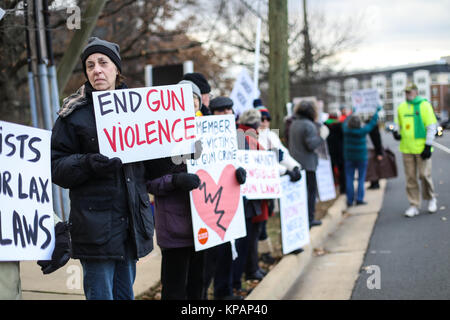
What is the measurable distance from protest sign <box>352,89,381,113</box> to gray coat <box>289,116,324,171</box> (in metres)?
3.62

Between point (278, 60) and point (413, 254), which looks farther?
point (278, 60)

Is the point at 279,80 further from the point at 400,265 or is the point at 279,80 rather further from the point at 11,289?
the point at 11,289

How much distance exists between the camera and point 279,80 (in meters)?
9.81

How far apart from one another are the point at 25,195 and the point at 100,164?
420mm

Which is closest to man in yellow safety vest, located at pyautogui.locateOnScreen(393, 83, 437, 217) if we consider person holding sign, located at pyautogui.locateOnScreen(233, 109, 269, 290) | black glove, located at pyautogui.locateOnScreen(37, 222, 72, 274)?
person holding sign, located at pyautogui.locateOnScreen(233, 109, 269, 290)

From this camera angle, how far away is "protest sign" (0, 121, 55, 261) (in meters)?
2.71

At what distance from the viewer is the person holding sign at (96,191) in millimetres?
3111

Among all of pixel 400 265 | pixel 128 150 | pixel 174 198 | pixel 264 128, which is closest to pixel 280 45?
pixel 264 128

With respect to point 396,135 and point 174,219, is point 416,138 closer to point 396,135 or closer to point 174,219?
point 396,135

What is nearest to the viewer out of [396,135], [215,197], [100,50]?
[100,50]

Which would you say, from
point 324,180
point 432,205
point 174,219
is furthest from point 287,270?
point 324,180

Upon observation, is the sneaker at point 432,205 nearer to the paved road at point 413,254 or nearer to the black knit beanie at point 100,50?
the paved road at point 413,254

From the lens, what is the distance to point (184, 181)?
3795 millimetres
